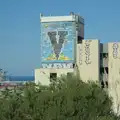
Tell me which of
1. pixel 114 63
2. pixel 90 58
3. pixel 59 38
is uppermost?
pixel 59 38

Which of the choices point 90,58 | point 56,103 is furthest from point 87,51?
point 56,103

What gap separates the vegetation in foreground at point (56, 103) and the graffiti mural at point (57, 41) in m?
45.2

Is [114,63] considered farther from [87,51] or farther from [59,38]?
[59,38]

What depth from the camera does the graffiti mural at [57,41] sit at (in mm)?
62688

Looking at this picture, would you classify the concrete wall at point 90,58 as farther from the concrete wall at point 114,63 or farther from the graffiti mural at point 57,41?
the graffiti mural at point 57,41

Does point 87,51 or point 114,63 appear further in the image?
point 87,51

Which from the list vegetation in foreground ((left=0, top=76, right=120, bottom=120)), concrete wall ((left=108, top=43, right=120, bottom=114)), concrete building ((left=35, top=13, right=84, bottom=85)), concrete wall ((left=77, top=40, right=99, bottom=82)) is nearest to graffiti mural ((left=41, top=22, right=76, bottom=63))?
concrete building ((left=35, top=13, right=84, bottom=85))

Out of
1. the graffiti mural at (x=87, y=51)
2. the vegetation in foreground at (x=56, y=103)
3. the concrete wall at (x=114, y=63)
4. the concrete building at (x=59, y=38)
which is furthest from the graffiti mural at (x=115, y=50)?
the vegetation in foreground at (x=56, y=103)

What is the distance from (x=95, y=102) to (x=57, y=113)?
7.19 feet

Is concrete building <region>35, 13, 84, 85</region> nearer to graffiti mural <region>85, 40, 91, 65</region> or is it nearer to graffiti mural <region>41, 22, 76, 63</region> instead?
graffiti mural <region>41, 22, 76, 63</region>

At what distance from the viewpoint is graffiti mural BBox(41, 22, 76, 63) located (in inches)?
2468

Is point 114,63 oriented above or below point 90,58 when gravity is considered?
below

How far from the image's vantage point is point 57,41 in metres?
63.4

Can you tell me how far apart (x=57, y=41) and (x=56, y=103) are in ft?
157
